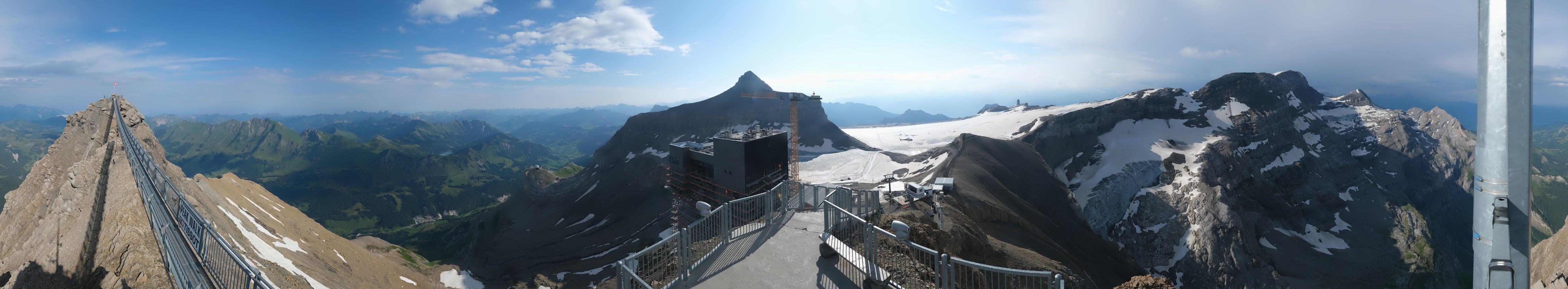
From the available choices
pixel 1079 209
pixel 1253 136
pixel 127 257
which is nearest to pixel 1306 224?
pixel 1253 136

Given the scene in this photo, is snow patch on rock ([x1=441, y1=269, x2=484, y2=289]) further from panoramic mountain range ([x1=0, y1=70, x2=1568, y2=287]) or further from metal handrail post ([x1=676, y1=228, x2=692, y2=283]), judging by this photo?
metal handrail post ([x1=676, y1=228, x2=692, y2=283])

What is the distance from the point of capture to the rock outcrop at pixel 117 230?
1399cm

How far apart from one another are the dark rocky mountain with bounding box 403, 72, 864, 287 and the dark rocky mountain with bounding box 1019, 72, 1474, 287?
154ft

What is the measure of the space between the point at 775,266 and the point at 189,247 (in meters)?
14.5

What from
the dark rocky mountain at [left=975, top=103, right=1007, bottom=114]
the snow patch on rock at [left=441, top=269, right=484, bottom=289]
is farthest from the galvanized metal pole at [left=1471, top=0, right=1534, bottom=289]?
the dark rocky mountain at [left=975, top=103, right=1007, bottom=114]

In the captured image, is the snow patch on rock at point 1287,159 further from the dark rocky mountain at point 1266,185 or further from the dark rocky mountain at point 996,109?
the dark rocky mountain at point 996,109

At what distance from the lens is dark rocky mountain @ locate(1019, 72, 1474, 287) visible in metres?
56.9

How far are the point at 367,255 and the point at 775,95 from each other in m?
84.5

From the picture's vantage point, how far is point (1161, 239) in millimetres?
56781

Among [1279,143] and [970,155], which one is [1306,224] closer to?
[1279,143]

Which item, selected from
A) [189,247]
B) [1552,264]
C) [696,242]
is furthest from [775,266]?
[1552,264]

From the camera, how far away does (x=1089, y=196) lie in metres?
67.9

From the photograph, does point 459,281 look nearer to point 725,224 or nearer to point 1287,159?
point 725,224

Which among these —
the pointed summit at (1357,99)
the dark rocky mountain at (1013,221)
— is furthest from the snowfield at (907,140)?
the pointed summit at (1357,99)
